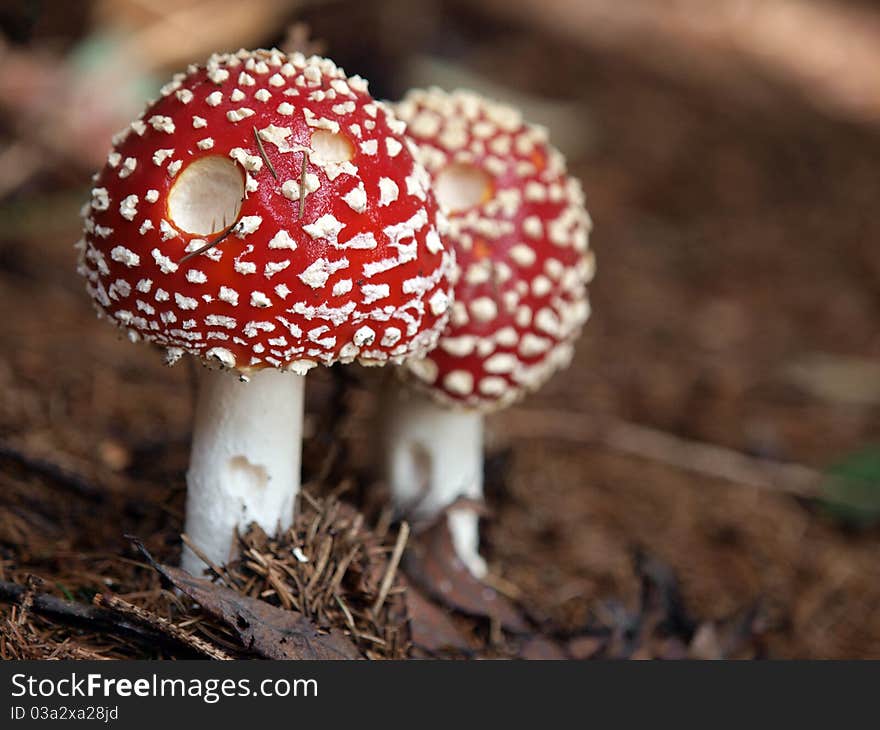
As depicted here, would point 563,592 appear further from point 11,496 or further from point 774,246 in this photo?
point 774,246

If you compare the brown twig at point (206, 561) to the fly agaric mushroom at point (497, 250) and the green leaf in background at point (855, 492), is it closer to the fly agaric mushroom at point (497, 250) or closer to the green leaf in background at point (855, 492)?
the fly agaric mushroom at point (497, 250)

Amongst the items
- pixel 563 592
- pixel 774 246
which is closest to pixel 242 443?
pixel 563 592

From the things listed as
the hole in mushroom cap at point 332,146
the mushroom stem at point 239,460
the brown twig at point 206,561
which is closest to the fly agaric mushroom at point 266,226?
the hole in mushroom cap at point 332,146

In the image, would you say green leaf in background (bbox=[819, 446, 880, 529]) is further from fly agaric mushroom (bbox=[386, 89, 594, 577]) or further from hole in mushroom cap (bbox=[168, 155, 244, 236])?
hole in mushroom cap (bbox=[168, 155, 244, 236])

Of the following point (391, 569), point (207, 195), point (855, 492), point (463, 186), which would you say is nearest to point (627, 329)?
point (855, 492)

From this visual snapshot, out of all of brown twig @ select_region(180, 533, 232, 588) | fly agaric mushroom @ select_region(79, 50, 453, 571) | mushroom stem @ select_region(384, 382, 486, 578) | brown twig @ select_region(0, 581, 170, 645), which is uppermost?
fly agaric mushroom @ select_region(79, 50, 453, 571)

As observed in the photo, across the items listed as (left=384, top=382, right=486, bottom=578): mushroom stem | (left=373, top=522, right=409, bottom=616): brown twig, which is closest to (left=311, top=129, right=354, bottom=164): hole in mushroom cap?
(left=384, top=382, right=486, bottom=578): mushroom stem
